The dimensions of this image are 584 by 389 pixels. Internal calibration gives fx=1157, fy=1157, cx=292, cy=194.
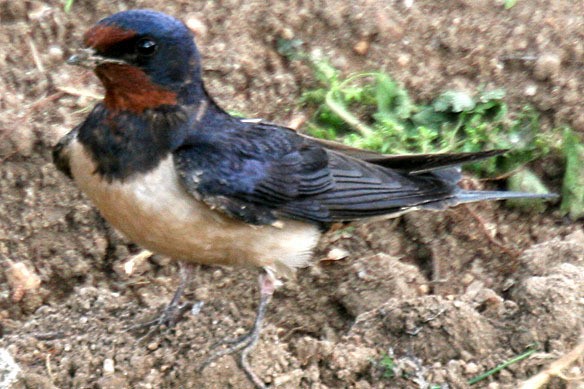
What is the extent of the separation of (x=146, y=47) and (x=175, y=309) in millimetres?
1268

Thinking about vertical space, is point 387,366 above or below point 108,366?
above

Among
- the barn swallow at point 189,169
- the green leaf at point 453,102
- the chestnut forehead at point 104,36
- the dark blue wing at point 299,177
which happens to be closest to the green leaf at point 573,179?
the green leaf at point 453,102

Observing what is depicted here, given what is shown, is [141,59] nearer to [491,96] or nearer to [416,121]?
[416,121]

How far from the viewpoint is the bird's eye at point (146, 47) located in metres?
4.48

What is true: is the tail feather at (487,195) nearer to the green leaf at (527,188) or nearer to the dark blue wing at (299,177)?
the dark blue wing at (299,177)

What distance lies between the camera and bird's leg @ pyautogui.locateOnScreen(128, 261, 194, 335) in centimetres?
507

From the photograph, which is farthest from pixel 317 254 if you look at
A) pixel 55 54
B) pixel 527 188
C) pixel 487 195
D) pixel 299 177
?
pixel 55 54

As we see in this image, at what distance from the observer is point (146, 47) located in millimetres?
4496

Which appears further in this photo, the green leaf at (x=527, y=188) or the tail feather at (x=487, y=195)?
the green leaf at (x=527, y=188)

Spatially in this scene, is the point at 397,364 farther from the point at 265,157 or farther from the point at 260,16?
the point at 260,16

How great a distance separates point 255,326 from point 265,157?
74 centimetres

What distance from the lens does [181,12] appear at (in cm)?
631

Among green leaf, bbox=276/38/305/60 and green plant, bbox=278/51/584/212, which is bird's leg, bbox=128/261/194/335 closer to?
green plant, bbox=278/51/584/212

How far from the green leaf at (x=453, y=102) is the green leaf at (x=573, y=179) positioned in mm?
540
